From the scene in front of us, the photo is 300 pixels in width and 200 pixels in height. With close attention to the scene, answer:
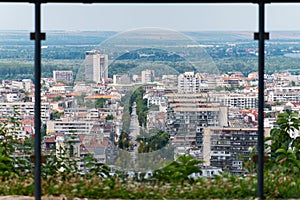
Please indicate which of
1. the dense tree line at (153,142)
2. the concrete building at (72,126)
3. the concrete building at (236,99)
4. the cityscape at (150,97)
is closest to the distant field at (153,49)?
the cityscape at (150,97)

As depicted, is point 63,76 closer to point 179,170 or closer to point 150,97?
point 150,97

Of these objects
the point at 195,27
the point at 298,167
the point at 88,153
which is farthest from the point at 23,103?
the point at 298,167

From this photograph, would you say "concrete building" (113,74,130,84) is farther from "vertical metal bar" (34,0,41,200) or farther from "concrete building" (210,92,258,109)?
"vertical metal bar" (34,0,41,200)

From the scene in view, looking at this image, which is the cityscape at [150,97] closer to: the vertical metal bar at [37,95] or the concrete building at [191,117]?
the concrete building at [191,117]

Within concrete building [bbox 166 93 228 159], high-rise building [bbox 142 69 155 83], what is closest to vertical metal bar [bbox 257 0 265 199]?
concrete building [bbox 166 93 228 159]

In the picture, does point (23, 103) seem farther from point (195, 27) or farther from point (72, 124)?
point (195, 27)

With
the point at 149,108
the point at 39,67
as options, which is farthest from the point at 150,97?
the point at 39,67
